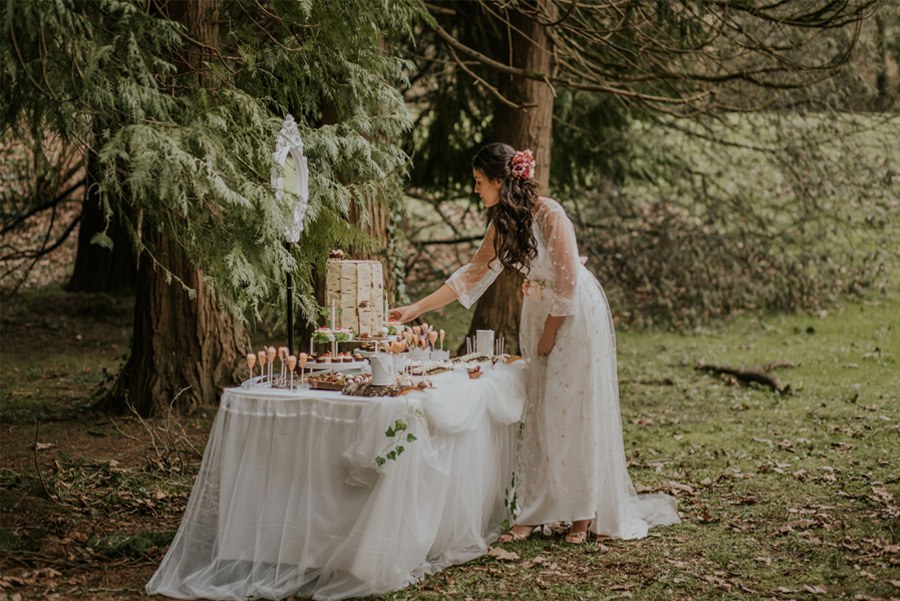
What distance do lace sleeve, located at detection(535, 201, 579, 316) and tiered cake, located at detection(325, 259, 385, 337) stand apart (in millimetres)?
908

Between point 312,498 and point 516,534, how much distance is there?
1436 mm

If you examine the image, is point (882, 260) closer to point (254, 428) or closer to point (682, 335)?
point (682, 335)

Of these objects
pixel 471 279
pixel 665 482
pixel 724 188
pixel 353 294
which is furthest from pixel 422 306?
pixel 724 188

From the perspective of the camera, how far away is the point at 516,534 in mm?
5609

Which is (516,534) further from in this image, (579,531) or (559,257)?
(559,257)

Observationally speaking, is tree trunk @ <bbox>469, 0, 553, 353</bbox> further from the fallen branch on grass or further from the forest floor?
the fallen branch on grass

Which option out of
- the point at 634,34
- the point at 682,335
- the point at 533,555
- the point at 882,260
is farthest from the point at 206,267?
the point at 882,260

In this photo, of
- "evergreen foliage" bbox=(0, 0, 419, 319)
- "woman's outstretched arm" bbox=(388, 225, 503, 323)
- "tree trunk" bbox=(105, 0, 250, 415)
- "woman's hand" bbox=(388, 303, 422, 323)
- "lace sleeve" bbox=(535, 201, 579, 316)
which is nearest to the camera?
"evergreen foliage" bbox=(0, 0, 419, 319)

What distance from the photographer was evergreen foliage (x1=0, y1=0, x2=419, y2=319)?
4852 mm

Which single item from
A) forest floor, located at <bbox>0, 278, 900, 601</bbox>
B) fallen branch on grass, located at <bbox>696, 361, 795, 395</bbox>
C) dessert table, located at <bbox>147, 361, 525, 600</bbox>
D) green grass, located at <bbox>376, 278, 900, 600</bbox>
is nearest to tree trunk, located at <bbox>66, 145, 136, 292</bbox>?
forest floor, located at <bbox>0, 278, 900, 601</bbox>

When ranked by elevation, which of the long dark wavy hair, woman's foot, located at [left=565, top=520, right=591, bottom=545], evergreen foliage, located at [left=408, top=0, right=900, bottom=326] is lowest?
woman's foot, located at [left=565, top=520, right=591, bottom=545]

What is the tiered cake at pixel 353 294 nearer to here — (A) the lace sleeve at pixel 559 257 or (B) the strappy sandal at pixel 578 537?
(A) the lace sleeve at pixel 559 257

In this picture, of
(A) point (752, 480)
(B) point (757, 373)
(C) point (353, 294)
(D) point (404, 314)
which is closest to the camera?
(C) point (353, 294)

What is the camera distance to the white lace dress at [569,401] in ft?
18.0
